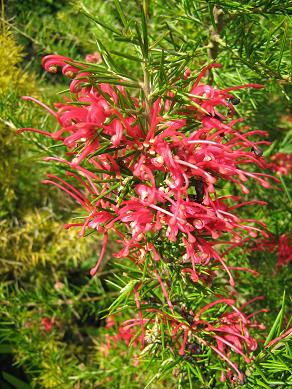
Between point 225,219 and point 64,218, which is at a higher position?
point 225,219

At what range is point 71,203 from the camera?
1741 millimetres

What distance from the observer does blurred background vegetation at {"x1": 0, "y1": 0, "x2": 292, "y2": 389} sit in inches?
24.9

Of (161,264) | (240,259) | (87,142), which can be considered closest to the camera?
(87,142)

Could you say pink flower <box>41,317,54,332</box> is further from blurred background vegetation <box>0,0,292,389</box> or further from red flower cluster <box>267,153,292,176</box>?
red flower cluster <box>267,153,292,176</box>

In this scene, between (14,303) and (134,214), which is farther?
(14,303)

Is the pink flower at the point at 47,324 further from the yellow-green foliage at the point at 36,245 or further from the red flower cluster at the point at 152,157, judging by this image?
the red flower cluster at the point at 152,157

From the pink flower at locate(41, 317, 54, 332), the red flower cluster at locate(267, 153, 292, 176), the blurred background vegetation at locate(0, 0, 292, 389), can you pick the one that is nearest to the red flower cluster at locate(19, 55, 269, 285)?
the blurred background vegetation at locate(0, 0, 292, 389)

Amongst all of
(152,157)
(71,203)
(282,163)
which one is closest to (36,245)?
(71,203)

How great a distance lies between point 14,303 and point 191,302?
0.71 m

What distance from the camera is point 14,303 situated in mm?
1134

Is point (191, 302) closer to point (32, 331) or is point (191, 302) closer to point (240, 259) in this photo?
point (240, 259)

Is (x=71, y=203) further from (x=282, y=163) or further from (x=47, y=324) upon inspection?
(x=282, y=163)

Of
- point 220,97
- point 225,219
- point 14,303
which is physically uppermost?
point 220,97

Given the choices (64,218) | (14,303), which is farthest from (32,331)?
(64,218)
